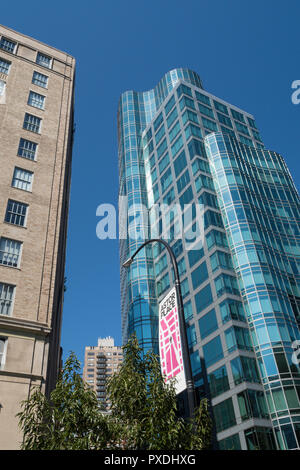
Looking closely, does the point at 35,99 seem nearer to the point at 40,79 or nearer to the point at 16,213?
the point at 40,79

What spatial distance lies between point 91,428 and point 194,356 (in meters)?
40.0

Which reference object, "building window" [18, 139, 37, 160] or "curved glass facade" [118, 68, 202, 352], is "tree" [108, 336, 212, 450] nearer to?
"building window" [18, 139, 37, 160]

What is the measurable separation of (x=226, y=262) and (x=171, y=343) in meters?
40.7

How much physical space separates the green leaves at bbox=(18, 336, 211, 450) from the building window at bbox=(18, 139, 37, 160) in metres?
22.9

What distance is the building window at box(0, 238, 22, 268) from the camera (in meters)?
26.2

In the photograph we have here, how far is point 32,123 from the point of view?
115 ft

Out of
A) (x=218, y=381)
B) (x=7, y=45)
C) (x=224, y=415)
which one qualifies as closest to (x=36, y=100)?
(x=7, y=45)

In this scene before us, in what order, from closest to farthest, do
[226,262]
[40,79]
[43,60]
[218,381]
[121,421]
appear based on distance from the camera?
[121,421] < [40,79] < [43,60] < [218,381] < [226,262]

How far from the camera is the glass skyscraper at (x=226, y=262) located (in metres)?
41.8

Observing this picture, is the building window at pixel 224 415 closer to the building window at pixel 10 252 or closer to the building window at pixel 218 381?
the building window at pixel 218 381

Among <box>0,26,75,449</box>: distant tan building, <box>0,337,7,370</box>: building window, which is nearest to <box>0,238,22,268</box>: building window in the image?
<box>0,26,75,449</box>: distant tan building

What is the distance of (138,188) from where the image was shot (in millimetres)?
76688

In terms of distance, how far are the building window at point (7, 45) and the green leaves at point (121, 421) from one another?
3730cm

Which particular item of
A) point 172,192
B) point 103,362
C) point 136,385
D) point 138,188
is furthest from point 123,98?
point 103,362
